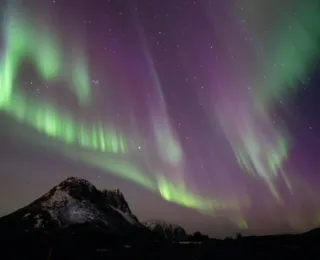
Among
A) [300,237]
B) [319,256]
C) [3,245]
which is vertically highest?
[3,245]

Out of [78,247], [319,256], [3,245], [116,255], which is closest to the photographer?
[319,256]

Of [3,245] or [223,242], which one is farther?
[3,245]

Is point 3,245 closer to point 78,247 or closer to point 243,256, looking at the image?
point 78,247

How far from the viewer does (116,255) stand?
3934 centimetres

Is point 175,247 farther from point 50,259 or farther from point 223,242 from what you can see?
point 50,259

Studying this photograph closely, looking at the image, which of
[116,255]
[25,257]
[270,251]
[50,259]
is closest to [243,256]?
[270,251]

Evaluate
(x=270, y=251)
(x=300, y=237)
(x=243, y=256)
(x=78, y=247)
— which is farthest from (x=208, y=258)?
(x=78, y=247)

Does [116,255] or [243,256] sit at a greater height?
[116,255]

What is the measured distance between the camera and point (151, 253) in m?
39.4

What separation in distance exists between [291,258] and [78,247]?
2862 centimetres

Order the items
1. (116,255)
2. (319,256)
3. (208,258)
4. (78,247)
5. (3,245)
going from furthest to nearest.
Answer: (3,245)
(78,247)
(116,255)
(208,258)
(319,256)

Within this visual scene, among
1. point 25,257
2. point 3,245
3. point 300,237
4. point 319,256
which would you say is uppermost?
point 3,245

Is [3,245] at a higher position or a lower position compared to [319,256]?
higher

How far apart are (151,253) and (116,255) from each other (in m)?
4.33
